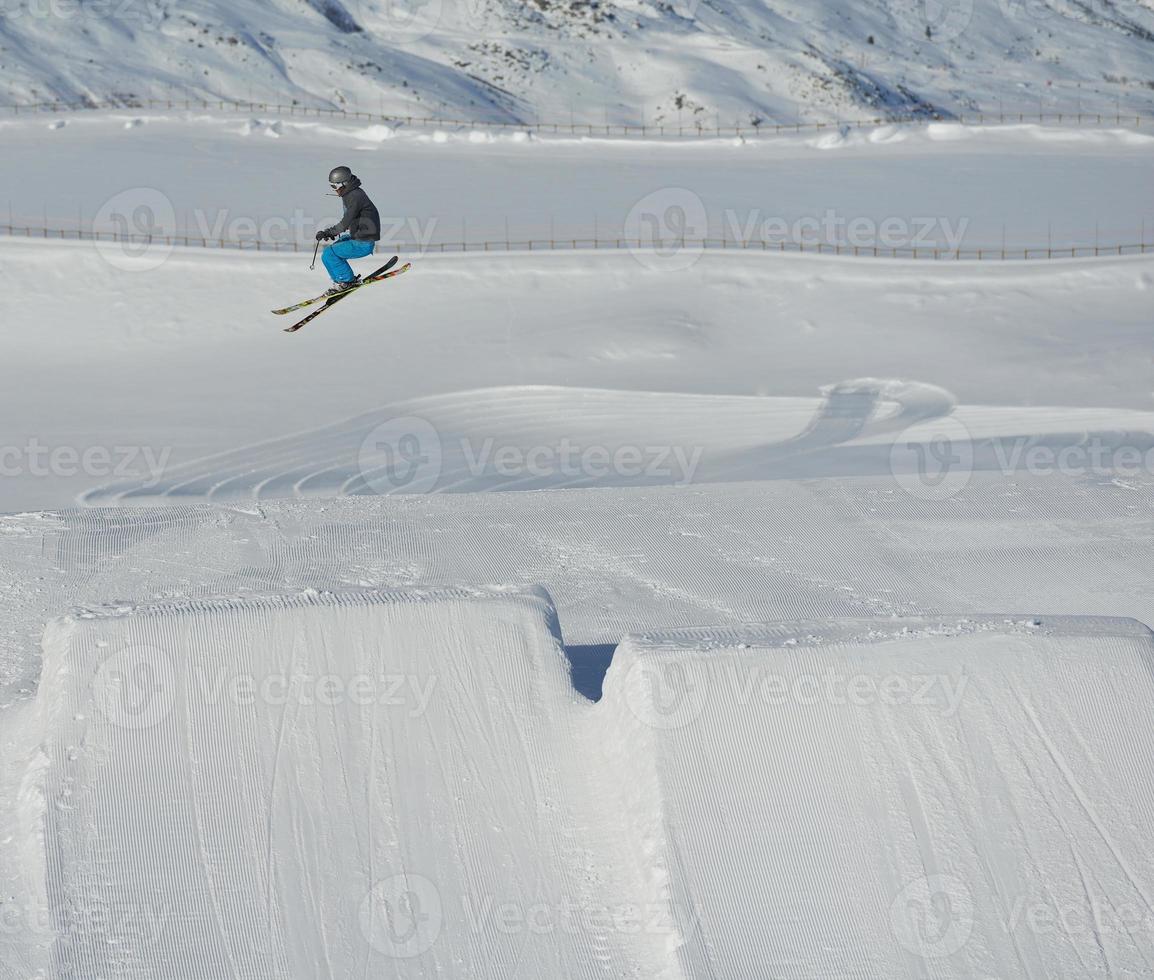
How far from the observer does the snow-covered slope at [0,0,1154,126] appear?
41.4 m

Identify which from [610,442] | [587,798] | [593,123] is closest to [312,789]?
[587,798]

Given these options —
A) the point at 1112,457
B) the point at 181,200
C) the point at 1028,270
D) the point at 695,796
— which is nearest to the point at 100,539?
the point at 695,796

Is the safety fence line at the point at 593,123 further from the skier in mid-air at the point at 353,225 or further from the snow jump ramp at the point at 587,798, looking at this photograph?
the snow jump ramp at the point at 587,798

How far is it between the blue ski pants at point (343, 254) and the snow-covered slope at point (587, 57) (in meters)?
28.8

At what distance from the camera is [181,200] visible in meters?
31.4

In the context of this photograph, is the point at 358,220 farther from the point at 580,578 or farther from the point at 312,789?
the point at 580,578

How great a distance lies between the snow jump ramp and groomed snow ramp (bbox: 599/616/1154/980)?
0.02 metres

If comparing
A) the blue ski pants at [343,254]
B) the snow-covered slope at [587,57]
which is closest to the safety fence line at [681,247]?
the snow-covered slope at [587,57]

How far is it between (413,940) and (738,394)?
1647 cm

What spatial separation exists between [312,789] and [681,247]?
19.9 metres

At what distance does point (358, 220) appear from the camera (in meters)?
12.5

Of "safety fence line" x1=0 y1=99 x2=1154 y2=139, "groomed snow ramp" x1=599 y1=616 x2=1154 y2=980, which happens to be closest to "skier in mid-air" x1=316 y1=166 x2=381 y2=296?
"groomed snow ramp" x1=599 y1=616 x2=1154 y2=980

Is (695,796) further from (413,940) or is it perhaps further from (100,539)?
(100,539)

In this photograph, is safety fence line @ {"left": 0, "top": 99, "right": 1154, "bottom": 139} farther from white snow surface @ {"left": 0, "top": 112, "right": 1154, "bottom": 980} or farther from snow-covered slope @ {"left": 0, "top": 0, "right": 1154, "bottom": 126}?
white snow surface @ {"left": 0, "top": 112, "right": 1154, "bottom": 980}
